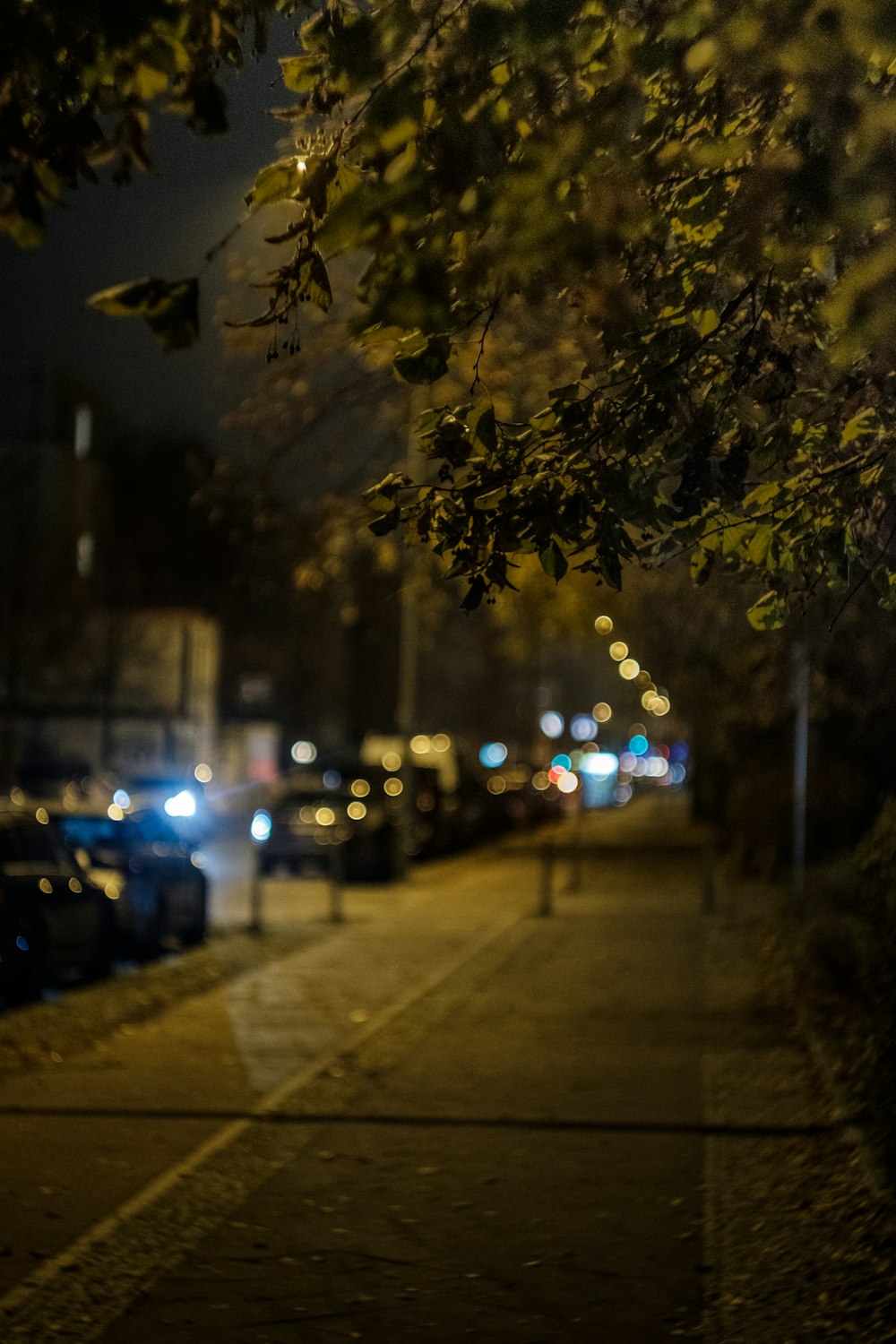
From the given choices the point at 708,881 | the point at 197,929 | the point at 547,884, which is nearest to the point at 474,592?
the point at 197,929

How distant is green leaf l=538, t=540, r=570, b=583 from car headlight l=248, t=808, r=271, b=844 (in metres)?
18.0

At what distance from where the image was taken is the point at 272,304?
6.07 m

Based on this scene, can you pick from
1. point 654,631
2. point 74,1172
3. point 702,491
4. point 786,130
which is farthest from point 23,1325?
point 654,631

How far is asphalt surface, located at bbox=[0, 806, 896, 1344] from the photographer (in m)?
6.56

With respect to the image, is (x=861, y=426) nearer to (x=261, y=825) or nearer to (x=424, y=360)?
(x=424, y=360)

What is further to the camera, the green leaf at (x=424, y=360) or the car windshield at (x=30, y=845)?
the car windshield at (x=30, y=845)

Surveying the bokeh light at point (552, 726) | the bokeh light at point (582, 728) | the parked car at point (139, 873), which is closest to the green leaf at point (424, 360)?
the parked car at point (139, 873)

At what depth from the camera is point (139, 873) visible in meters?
16.7

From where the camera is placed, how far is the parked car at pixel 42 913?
1355cm

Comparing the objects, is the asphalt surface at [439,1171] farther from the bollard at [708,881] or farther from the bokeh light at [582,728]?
the bokeh light at [582,728]

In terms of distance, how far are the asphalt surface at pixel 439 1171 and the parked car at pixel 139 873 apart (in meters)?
1.54

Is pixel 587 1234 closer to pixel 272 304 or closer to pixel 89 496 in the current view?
pixel 272 304

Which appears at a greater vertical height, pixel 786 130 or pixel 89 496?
pixel 89 496

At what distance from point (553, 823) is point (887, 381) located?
159 ft
